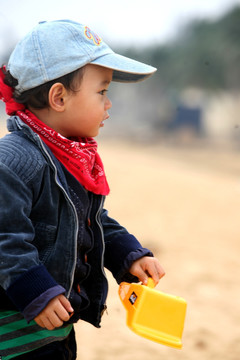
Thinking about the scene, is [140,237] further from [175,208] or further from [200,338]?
[200,338]

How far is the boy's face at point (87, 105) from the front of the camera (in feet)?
5.28

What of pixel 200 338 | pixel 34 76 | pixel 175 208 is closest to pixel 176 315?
pixel 34 76

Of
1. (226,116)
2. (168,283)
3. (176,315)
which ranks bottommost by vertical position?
(226,116)

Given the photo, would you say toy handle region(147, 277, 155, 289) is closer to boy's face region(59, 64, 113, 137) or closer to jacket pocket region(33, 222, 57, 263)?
jacket pocket region(33, 222, 57, 263)

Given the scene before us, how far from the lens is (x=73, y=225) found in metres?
1.53

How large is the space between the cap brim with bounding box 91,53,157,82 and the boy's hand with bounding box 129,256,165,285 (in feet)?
2.08

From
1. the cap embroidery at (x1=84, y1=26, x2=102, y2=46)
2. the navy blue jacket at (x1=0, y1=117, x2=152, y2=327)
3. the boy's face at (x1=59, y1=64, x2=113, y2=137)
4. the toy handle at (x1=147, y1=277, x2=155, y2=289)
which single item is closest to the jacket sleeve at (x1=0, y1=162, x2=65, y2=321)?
the navy blue jacket at (x1=0, y1=117, x2=152, y2=327)

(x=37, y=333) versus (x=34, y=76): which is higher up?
(x=34, y=76)

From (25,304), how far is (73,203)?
341mm

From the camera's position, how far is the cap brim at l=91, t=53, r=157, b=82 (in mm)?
1609

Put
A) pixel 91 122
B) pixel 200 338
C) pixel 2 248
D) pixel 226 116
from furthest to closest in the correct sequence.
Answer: pixel 226 116 → pixel 200 338 → pixel 91 122 → pixel 2 248

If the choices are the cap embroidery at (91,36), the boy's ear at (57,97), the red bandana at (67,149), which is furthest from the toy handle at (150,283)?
the cap embroidery at (91,36)

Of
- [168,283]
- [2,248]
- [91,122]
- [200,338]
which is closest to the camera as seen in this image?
[2,248]

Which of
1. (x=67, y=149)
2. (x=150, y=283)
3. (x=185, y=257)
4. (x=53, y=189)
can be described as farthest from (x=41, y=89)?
(x=185, y=257)
